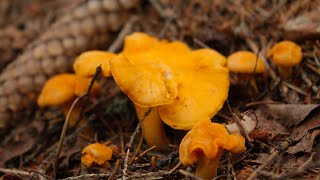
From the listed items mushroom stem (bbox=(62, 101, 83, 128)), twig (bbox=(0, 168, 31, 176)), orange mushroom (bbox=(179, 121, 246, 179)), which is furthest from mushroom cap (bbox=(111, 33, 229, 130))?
twig (bbox=(0, 168, 31, 176))

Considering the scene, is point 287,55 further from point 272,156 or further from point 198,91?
point 272,156

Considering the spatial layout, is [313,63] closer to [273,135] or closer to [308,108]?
[308,108]

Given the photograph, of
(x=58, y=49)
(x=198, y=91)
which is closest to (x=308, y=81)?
(x=198, y=91)

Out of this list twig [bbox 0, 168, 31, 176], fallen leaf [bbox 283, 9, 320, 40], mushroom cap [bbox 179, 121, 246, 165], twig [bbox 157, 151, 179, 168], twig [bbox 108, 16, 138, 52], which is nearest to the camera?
mushroom cap [bbox 179, 121, 246, 165]

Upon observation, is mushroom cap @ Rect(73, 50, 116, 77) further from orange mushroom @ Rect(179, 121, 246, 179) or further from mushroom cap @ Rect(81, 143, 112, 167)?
orange mushroom @ Rect(179, 121, 246, 179)

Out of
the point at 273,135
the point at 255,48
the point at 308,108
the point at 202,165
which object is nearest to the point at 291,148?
the point at 273,135

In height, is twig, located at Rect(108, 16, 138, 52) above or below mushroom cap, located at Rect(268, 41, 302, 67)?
above

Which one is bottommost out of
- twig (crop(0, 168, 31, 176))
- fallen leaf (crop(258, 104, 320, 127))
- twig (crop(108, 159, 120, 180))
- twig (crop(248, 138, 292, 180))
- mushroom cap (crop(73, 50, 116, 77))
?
twig (crop(0, 168, 31, 176))

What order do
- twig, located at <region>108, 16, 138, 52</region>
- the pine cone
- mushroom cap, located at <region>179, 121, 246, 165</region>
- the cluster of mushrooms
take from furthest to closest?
twig, located at <region>108, 16, 138, 52</region> < the pine cone < the cluster of mushrooms < mushroom cap, located at <region>179, 121, 246, 165</region>
